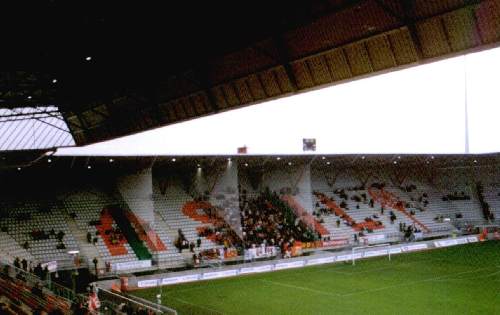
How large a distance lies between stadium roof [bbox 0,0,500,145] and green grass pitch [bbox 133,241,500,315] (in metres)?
13.2

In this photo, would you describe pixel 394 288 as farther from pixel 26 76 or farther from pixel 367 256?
pixel 26 76

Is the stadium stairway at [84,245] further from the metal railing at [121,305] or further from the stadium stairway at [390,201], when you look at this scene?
the stadium stairway at [390,201]

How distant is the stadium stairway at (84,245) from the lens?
3707 centimetres

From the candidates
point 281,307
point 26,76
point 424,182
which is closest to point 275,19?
point 26,76

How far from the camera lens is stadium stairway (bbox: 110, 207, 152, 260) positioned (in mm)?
39406

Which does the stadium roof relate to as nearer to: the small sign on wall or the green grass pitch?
the green grass pitch

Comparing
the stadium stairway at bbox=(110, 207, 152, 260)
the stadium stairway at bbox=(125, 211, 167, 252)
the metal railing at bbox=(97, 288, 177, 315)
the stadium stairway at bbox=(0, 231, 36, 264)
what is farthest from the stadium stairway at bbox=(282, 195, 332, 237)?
the metal railing at bbox=(97, 288, 177, 315)

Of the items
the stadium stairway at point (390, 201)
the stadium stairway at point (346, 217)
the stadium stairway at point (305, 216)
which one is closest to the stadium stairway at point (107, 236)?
the stadium stairway at point (305, 216)

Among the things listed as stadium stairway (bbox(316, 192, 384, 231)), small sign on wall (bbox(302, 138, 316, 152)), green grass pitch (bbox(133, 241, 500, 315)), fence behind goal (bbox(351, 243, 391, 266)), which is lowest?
green grass pitch (bbox(133, 241, 500, 315))

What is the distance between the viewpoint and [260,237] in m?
45.3

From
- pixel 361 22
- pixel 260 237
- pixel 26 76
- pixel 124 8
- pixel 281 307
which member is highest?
pixel 26 76

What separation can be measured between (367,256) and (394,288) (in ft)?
40.5

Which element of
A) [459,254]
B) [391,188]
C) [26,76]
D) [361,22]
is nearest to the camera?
[361,22]

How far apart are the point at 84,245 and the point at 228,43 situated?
28.7 m
